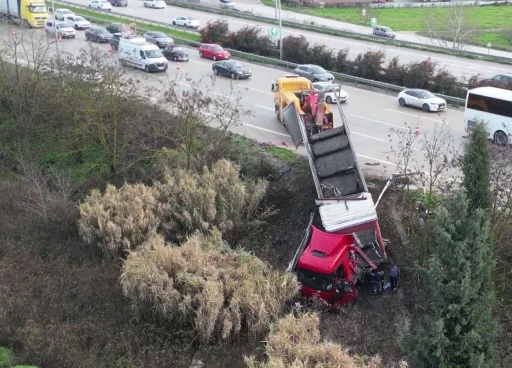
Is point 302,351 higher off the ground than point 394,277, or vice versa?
point 302,351

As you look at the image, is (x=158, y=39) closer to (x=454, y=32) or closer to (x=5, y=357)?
(x=454, y=32)

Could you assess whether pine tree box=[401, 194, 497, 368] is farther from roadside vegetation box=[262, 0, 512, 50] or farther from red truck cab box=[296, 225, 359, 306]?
roadside vegetation box=[262, 0, 512, 50]

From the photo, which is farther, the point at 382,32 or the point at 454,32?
the point at 382,32

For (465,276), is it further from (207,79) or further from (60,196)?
(207,79)

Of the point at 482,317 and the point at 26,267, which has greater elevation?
the point at 482,317

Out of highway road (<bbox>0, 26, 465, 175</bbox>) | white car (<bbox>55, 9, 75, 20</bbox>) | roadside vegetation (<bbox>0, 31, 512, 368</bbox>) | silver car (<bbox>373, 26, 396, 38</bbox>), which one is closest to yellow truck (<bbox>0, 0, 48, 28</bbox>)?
white car (<bbox>55, 9, 75, 20</bbox>)

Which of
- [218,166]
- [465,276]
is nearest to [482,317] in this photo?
[465,276]

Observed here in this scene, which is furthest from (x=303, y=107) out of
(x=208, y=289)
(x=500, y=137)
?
(x=208, y=289)
